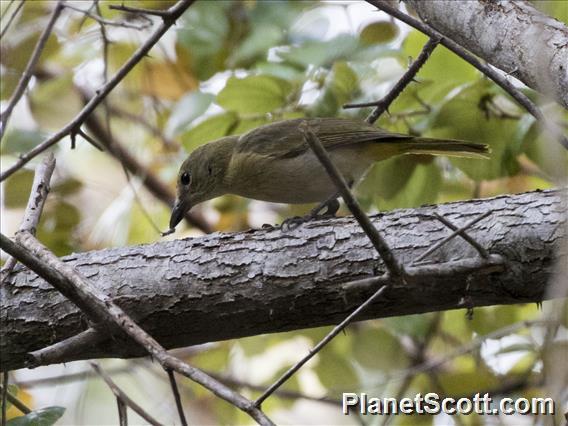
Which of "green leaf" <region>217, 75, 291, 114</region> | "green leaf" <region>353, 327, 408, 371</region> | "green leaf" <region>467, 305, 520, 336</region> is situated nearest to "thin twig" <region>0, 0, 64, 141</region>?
"green leaf" <region>217, 75, 291, 114</region>

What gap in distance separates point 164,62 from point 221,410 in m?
2.10

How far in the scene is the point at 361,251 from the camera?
2.67 m

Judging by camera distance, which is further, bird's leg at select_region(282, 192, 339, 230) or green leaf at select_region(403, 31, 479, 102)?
green leaf at select_region(403, 31, 479, 102)

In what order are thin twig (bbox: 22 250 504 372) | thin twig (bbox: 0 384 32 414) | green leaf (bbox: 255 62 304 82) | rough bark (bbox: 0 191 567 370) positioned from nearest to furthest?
thin twig (bbox: 22 250 504 372)
rough bark (bbox: 0 191 567 370)
thin twig (bbox: 0 384 32 414)
green leaf (bbox: 255 62 304 82)

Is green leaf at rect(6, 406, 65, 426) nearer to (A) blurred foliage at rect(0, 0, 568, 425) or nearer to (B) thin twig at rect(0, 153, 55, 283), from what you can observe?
(B) thin twig at rect(0, 153, 55, 283)

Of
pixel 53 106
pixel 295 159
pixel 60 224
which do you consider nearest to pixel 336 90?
pixel 295 159

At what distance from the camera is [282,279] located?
2.67 metres

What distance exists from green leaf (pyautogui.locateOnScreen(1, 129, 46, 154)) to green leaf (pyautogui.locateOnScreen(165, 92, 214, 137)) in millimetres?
623

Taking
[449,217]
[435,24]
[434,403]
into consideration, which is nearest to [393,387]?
[434,403]

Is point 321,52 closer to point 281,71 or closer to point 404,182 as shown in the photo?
point 281,71

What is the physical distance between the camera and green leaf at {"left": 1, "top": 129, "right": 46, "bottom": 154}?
3.79m

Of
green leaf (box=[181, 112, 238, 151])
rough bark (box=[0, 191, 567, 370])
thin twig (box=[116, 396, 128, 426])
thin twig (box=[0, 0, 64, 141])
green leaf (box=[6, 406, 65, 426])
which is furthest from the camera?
green leaf (box=[181, 112, 238, 151])

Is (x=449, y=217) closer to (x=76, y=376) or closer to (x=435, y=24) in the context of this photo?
(x=435, y=24)

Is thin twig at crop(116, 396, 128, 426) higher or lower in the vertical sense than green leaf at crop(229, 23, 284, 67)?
lower
